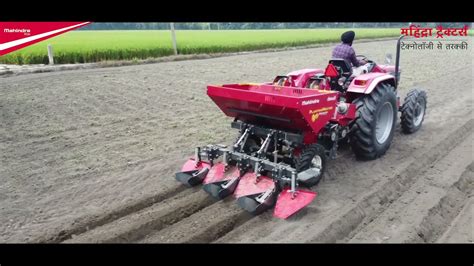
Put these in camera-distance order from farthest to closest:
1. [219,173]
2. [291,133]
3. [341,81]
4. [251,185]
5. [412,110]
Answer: [412,110] → [341,81] → [219,173] → [291,133] → [251,185]

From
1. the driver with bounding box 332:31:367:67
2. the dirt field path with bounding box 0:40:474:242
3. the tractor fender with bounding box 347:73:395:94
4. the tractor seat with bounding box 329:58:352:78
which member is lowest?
the dirt field path with bounding box 0:40:474:242

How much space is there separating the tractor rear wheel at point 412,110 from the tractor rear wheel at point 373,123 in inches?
32.4

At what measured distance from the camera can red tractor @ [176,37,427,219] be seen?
385 cm

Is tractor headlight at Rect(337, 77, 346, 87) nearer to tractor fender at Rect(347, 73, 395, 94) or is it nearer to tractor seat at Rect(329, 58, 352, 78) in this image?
tractor seat at Rect(329, 58, 352, 78)

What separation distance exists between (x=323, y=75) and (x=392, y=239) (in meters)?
2.55

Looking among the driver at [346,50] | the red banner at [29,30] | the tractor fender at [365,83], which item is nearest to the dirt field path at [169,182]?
the tractor fender at [365,83]

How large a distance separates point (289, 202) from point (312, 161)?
2.44 ft

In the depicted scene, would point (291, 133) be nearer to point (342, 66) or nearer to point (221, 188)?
point (221, 188)

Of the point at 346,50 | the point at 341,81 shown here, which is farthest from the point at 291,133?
the point at 346,50

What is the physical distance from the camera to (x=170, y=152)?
17.7 feet

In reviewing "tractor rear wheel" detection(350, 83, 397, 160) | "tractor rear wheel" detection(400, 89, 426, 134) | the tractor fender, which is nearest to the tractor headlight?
the tractor fender

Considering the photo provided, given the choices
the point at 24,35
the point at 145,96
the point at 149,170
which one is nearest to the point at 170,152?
the point at 149,170

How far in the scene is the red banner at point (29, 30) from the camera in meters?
4.57

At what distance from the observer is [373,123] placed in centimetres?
478
